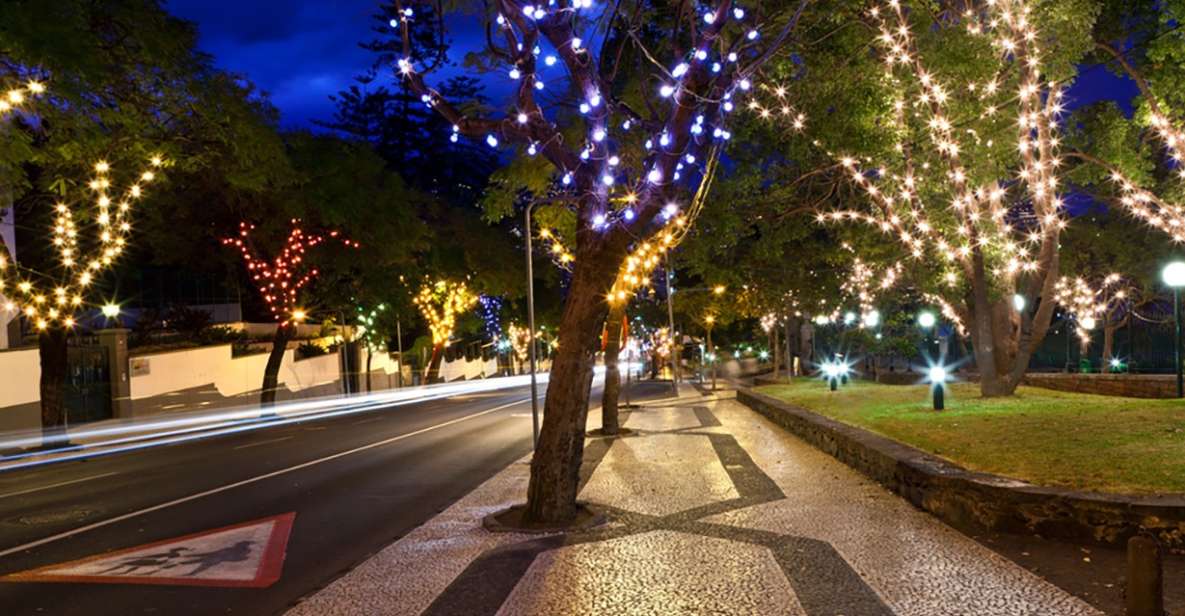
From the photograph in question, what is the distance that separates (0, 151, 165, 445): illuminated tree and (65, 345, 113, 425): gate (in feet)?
Answer: 21.0

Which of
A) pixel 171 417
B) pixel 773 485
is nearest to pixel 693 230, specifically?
pixel 773 485

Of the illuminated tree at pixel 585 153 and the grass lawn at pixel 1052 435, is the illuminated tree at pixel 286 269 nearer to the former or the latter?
the grass lawn at pixel 1052 435

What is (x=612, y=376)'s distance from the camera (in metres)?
18.7

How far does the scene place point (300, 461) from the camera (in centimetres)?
1591

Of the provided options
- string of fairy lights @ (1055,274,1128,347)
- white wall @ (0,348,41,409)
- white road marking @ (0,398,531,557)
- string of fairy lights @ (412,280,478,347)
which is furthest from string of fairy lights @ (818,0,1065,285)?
string of fairy lights @ (412,280,478,347)

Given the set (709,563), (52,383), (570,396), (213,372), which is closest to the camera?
(709,563)

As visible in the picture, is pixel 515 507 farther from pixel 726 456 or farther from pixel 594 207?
pixel 726 456

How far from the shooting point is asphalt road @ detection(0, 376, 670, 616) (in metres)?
7.15

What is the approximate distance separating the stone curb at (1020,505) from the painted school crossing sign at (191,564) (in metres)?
6.15

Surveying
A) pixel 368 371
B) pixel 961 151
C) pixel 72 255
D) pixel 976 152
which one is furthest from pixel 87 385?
pixel 976 152

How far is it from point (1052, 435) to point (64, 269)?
20.3 metres

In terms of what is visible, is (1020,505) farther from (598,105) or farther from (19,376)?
(19,376)

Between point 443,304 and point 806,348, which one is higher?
point 443,304

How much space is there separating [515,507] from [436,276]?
1330 inches
